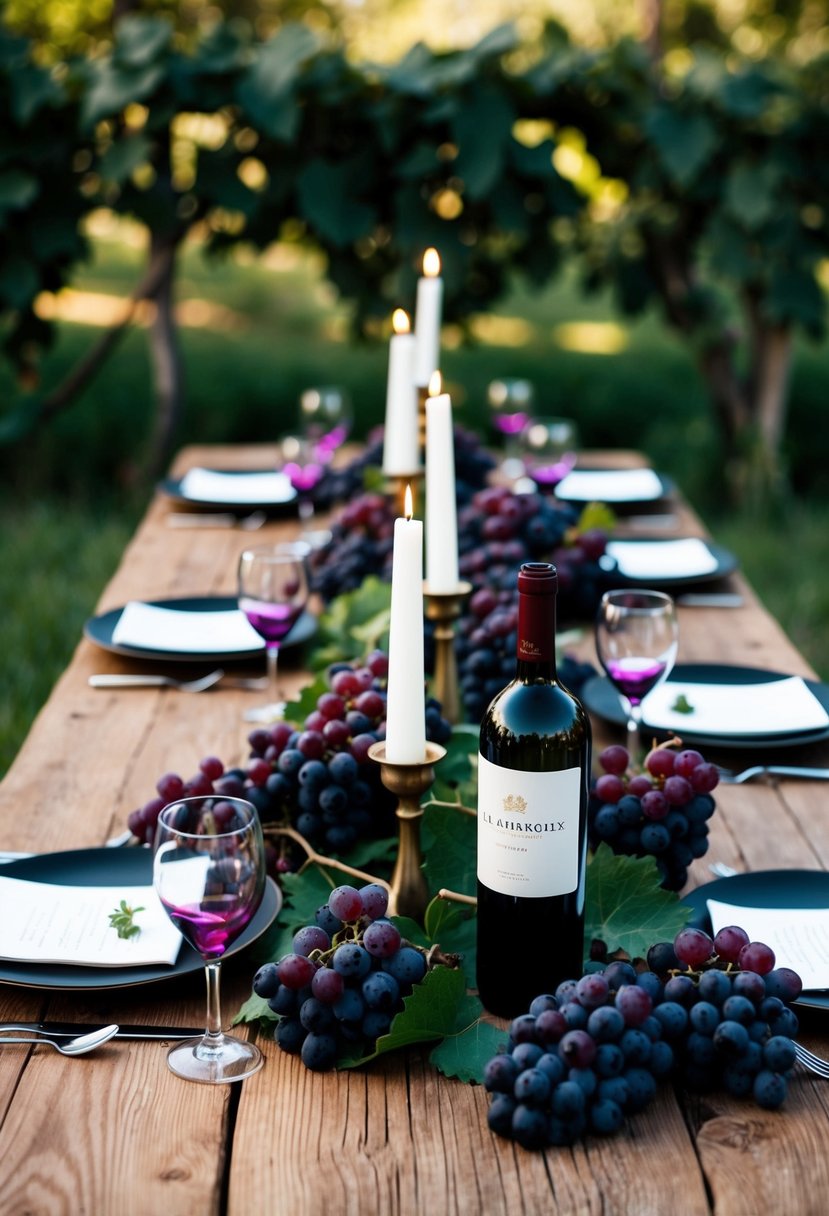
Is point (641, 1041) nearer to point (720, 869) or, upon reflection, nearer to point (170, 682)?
point (720, 869)

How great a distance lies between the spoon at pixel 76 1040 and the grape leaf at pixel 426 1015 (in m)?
0.20

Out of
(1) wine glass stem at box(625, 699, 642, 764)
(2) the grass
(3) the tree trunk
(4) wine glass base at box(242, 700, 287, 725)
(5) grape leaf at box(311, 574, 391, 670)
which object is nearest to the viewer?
(1) wine glass stem at box(625, 699, 642, 764)

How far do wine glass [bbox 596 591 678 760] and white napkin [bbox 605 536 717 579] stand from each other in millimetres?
832

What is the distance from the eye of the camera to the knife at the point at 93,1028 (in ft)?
3.77

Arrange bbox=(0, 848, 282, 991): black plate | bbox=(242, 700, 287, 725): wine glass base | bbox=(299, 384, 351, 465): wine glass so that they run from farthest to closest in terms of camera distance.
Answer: bbox=(299, 384, 351, 465): wine glass < bbox=(242, 700, 287, 725): wine glass base < bbox=(0, 848, 282, 991): black plate

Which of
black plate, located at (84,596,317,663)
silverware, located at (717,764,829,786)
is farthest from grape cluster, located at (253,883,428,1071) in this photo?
black plate, located at (84,596,317,663)

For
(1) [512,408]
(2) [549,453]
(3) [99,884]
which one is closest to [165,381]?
(1) [512,408]

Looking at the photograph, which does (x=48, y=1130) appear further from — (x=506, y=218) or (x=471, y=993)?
(x=506, y=218)

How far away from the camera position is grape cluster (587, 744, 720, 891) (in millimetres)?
1311

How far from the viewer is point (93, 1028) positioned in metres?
1.16

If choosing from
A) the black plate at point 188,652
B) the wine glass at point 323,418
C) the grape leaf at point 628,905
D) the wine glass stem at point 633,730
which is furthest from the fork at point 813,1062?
the wine glass at point 323,418

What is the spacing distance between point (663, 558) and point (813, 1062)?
1575 mm

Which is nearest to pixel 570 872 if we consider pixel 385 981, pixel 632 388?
pixel 385 981

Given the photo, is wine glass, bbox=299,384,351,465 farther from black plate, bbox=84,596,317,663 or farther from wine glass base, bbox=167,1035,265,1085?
wine glass base, bbox=167,1035,265,1085
